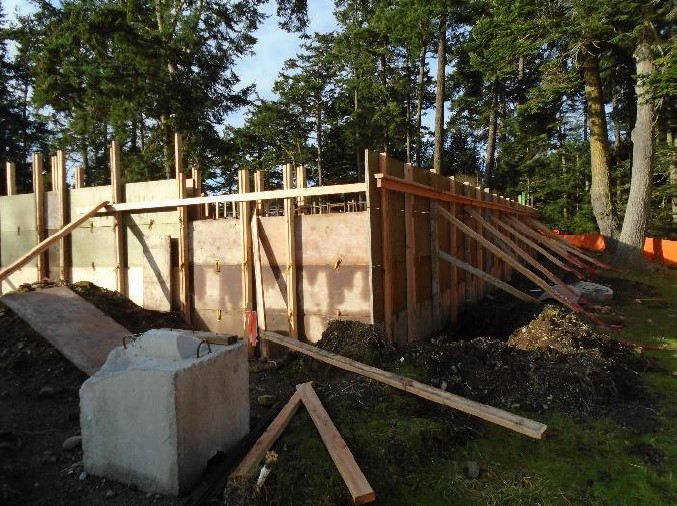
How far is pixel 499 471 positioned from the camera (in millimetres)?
3814

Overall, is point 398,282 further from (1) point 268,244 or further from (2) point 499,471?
(2) point 499,471

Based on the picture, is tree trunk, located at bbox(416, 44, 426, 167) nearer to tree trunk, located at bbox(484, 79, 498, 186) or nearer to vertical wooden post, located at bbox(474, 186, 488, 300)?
tree trunk, located at bbox(484, 79, 498, 186)

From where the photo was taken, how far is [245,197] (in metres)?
7.13

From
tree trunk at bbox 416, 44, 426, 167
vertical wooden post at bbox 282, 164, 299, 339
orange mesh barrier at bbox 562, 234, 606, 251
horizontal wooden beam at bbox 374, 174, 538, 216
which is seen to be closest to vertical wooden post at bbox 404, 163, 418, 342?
horizontal wooden beam at bbox 374, 174, 538, 216

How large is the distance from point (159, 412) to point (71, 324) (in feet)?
14.5

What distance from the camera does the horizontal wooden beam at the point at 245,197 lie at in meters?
6.26

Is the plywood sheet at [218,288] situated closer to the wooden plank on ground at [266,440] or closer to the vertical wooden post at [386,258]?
the vertical wooden post at [386,258]

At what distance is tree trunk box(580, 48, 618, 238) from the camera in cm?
1936

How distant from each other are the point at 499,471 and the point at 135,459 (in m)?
2.90

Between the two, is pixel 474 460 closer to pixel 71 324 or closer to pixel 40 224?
pixel 71 324

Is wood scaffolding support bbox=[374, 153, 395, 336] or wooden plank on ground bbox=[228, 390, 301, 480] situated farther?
wood scaffolding support bbox=[374, 153, 395, 336]

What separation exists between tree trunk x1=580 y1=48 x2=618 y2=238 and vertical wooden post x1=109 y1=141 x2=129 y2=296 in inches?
742

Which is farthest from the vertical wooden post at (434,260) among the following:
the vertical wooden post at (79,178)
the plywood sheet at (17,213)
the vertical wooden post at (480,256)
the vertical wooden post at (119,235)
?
the plywood sheet at (17,213)

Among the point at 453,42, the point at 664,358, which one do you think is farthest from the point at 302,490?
the point at 453,42
